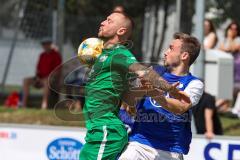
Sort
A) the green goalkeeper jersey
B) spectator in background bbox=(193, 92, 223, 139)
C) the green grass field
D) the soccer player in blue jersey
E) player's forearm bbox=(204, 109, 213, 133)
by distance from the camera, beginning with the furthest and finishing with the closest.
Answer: the green grass field
spectator in background bbox=(193, 92, 223, 139)
player's forearm bbox=(204, 109, 213, 133)
the soccer player in blue jersey
the green goalkeeper jersey

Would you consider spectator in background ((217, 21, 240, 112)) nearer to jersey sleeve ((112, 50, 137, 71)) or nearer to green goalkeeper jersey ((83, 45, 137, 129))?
green goalkeeper jersey ((83, 45, 137, 129))

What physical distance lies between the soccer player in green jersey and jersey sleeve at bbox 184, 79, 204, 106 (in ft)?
1.67

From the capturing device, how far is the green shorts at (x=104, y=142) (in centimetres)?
494

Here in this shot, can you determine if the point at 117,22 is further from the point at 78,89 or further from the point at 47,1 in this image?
the point at 47,1

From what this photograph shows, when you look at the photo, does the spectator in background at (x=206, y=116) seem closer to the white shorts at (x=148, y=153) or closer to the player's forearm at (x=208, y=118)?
the player's forearm at (x=208, y=118)

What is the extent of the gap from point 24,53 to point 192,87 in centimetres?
1079

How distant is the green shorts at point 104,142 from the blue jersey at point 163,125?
32 cm

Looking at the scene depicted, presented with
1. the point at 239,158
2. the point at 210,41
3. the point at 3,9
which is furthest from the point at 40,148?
the point at 3,9

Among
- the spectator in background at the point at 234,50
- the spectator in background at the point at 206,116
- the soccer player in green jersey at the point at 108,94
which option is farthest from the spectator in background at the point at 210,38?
the soccer player in green jersey at the point at 108,94

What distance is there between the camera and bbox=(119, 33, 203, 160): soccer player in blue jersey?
5.19m

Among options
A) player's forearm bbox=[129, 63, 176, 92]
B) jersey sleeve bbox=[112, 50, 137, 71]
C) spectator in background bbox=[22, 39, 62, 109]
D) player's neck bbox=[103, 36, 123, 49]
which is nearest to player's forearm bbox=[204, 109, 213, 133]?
player's neck bbox=[103, 36, 123, 49]

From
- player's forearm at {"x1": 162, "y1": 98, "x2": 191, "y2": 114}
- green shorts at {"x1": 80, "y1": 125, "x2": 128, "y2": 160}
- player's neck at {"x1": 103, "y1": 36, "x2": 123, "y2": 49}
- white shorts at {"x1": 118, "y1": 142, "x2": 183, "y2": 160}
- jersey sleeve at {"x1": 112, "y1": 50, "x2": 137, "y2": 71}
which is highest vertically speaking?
player's neck at {"x1": 103, "y1": 36, "x2": 123, "y2": 49}

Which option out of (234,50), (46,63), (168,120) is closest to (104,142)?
(168,120)

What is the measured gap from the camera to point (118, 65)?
15.7ft
